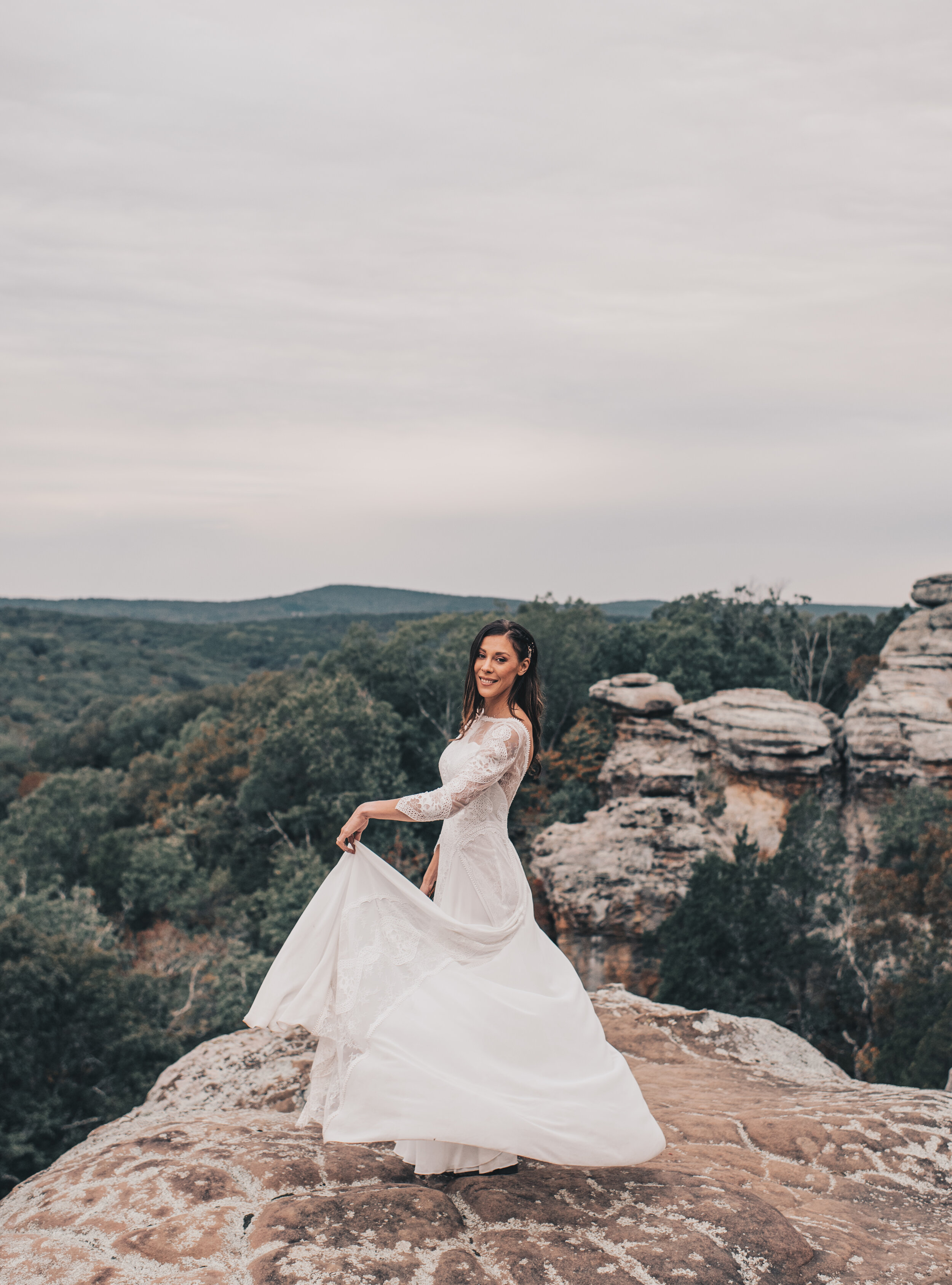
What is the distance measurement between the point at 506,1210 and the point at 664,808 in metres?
18.1

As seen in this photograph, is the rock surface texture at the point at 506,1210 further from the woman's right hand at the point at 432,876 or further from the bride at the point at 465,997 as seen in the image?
the woman's right hand at the point at 432,876

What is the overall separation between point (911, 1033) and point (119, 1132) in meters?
13.6

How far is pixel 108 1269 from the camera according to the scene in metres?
3.19

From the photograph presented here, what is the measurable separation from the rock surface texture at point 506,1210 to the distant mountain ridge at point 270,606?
393 feet

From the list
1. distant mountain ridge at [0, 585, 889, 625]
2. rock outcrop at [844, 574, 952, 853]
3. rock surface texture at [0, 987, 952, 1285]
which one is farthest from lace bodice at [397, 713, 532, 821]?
distant mountain ridge at [0, 585, 889, 625]

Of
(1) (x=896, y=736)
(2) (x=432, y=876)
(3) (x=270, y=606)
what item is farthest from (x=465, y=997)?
(3) (x=270, y=606)

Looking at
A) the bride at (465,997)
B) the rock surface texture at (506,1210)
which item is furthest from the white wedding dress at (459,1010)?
the rock surface texture at (506,1210)

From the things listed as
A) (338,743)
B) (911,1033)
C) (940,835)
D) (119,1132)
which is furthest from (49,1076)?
(940,835)

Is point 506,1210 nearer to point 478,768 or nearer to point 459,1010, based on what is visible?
point 459,1010

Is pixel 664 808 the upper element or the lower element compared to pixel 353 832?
lower

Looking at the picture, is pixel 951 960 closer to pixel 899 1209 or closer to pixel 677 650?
pixel 899 1209

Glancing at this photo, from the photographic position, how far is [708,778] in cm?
2456

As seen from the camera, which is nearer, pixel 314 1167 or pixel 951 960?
pixel 314 1167

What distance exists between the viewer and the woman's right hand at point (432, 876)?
4359 mm
